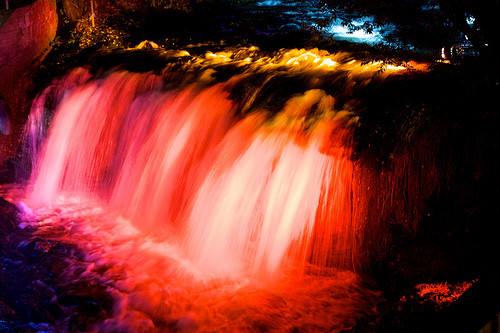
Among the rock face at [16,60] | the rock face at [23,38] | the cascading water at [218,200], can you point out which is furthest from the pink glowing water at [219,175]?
the rock face at [23,38]

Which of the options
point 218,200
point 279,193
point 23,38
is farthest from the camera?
point 23,38

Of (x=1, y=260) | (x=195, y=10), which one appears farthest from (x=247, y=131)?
(x=195, y=10)

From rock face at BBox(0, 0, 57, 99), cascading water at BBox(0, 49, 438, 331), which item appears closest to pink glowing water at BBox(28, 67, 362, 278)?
cascading water at BBox(0, 49, 438, 331)

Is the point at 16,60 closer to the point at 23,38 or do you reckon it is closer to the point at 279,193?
the point at 23,38

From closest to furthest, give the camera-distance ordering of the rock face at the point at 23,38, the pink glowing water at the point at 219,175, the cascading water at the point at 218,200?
the cascading water at the point at 218,200 < the pink glowing water at the point at 219,175 < the rock face at the point at 23,38

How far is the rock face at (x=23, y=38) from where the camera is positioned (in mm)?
9523

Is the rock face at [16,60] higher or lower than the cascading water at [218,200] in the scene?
higher

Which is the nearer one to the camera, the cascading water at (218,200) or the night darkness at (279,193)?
the night darkness at (279,193)

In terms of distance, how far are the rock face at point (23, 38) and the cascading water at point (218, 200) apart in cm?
274

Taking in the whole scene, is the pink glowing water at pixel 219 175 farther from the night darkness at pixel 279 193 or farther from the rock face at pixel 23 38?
the rock face at pixel 23 38

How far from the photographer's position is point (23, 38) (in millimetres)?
9883

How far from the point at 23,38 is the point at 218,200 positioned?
715 cm

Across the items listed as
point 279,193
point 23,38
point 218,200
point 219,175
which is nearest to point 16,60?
point 23,38

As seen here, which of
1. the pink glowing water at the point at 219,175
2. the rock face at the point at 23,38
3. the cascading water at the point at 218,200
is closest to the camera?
the cascading water at the point at 218,200
